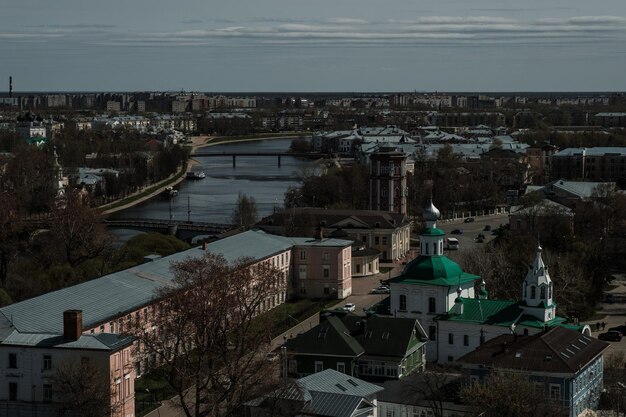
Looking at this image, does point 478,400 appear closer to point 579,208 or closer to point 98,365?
point 98,365

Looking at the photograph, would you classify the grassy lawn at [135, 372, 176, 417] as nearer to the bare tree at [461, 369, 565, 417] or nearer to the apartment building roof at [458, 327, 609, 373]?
the apartment building roof at [458, 327, 609, 373]

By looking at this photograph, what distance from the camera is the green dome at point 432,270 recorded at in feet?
92.7

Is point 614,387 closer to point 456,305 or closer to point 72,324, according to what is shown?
point 456,305

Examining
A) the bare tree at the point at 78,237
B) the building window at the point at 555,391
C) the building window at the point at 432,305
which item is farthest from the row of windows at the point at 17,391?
the bare tree at the point at 78,237

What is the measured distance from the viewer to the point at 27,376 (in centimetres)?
2217

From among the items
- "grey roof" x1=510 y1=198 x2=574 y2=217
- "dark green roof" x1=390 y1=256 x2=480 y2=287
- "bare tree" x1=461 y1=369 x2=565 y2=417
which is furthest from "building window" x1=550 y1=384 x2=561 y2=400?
"grey roof" x1=510 y1=198 x2=574 y2=217

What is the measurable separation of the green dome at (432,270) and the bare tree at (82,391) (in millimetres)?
9817

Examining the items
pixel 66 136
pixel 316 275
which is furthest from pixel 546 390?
pixel 66 136

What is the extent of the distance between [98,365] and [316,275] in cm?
1657

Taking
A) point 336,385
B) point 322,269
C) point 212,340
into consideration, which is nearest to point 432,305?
point 336,385

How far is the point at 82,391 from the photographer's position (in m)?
20.0

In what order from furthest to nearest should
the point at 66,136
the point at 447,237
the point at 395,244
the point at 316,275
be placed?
the point at 66,136 → the point at 447,237 → the point at 395,244 → the point at 316,275

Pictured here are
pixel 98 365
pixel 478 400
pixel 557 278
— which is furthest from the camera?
pixel 557 278

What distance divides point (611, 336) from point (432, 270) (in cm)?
508
